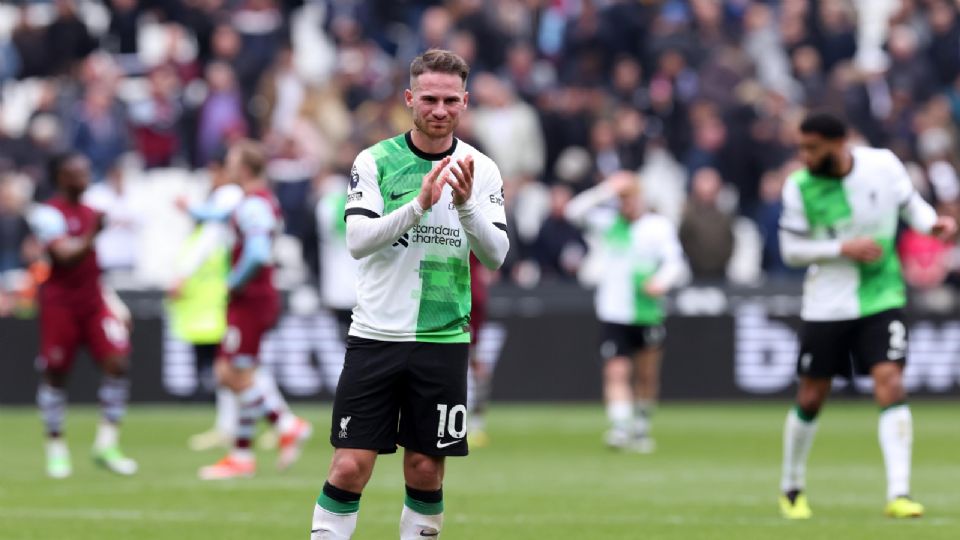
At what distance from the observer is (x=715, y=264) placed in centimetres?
2461

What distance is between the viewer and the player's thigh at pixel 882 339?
40.0 ft

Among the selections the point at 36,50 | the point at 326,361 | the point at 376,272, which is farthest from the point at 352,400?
the point at 36,50

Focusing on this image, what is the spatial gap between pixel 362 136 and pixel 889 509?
13.6 metres

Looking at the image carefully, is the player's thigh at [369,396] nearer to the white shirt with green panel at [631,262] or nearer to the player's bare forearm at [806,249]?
the player's bare forearm at [806,249]

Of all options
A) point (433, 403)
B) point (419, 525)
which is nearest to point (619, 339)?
point (419, 525)

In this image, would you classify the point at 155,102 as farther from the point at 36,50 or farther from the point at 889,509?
the point at 889,509

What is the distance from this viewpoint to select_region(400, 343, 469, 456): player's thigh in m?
8.89

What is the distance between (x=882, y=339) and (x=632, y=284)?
7311mm

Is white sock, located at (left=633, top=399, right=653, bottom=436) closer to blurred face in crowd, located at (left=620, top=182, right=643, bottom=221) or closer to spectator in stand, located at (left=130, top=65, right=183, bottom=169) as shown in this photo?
blurred face in crowd, located at (left=620, top=182, right=643, bottom=221)

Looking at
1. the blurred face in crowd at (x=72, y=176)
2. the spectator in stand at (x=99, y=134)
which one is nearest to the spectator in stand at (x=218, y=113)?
the spectator in stand at (x=99, y=134)

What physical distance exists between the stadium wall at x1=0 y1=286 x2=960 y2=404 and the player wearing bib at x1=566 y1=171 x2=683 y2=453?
13.1 ft

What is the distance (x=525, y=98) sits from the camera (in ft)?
88.5

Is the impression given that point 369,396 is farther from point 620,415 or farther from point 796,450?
point 620,415

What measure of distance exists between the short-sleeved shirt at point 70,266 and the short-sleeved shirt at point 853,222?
6472mm
